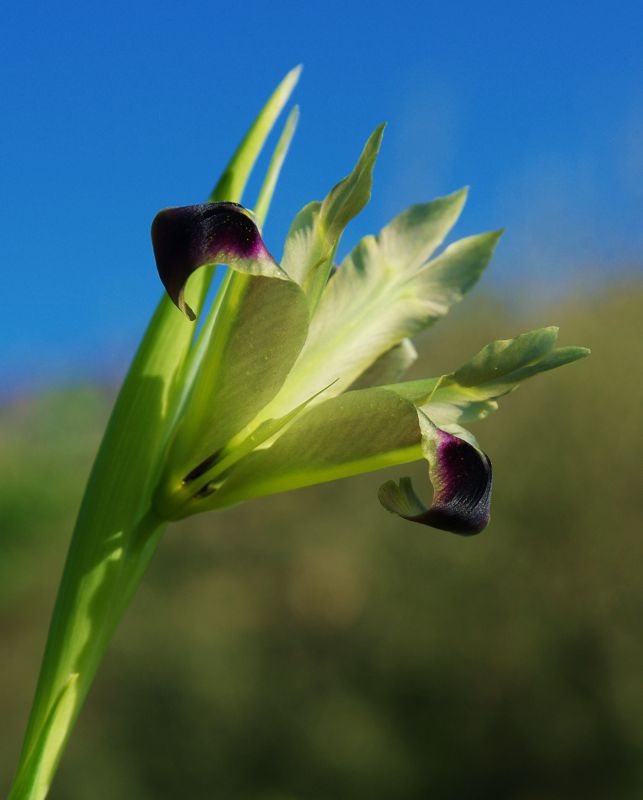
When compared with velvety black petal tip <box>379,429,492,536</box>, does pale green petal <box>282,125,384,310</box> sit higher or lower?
higher

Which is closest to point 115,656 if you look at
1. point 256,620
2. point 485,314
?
point 256,620

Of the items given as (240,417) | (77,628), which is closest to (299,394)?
(240,417)

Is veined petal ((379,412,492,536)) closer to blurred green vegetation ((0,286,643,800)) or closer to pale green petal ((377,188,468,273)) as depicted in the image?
pale green petal ((377,188,468,273))

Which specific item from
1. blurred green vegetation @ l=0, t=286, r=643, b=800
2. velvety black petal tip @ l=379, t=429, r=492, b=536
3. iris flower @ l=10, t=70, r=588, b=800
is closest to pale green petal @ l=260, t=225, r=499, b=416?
iris flower @ l=10, t=70, r=588, b=800

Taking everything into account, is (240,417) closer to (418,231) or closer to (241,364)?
(241,364)

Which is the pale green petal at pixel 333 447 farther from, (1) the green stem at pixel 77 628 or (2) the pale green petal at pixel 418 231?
(2) the pale green petal at pixel 418 231

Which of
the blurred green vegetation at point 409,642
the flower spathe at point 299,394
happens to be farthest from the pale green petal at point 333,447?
the blurred green vegetation at point 409,642
